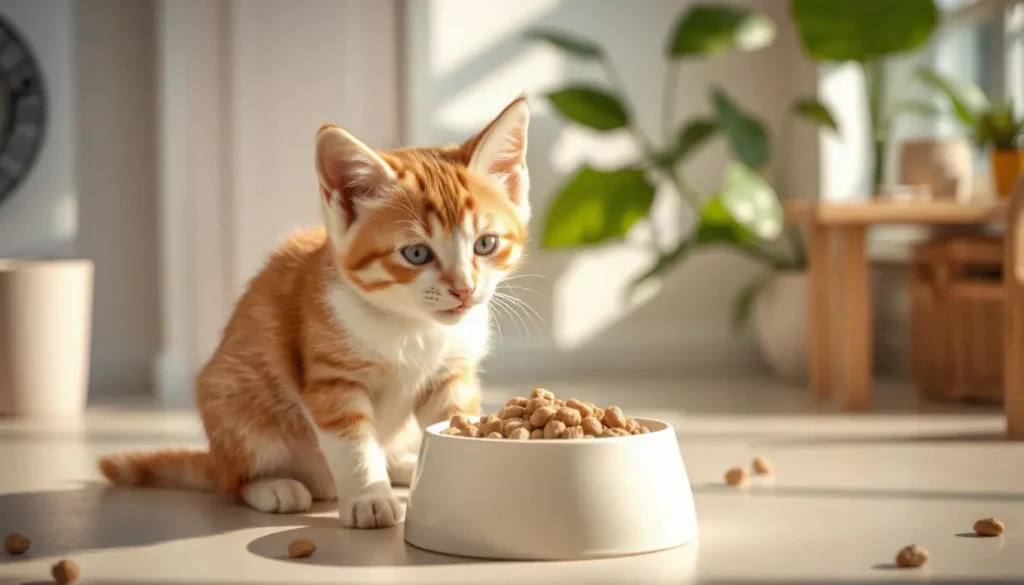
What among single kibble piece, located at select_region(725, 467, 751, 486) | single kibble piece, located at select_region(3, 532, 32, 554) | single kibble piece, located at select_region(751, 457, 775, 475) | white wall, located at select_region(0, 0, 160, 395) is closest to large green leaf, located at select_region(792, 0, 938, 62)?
single kibble piece, located at select_region(751, 457, 775, 475)

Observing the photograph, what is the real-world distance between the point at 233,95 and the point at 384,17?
60cm

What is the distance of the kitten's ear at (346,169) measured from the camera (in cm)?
193

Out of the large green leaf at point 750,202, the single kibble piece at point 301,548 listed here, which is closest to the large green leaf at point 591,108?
the large green leaf at point 750,202

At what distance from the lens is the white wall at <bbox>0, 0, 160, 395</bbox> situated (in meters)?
4.32

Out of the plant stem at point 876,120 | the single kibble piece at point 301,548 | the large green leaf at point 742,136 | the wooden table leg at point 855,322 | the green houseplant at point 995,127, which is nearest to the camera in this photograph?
the single kibble piece at point 301,548

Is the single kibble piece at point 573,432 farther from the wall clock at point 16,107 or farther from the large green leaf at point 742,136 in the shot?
the wall clock at point 16,107

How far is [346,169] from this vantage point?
6.42 ft

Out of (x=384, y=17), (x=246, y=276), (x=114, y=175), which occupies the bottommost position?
(x=246, y=276)

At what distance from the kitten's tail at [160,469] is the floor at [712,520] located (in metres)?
Answer: 0.05

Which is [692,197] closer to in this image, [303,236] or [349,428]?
[303,236]

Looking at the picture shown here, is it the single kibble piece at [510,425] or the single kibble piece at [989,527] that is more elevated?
→ the single kibble piece at [510,425]

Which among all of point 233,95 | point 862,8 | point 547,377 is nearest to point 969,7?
point 862,8

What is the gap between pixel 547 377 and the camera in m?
4.65

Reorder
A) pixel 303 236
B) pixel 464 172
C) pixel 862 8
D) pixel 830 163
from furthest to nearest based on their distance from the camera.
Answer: pixel 830 163 < pixel 862 8 < pixel 303 236 < pixel 464 172
